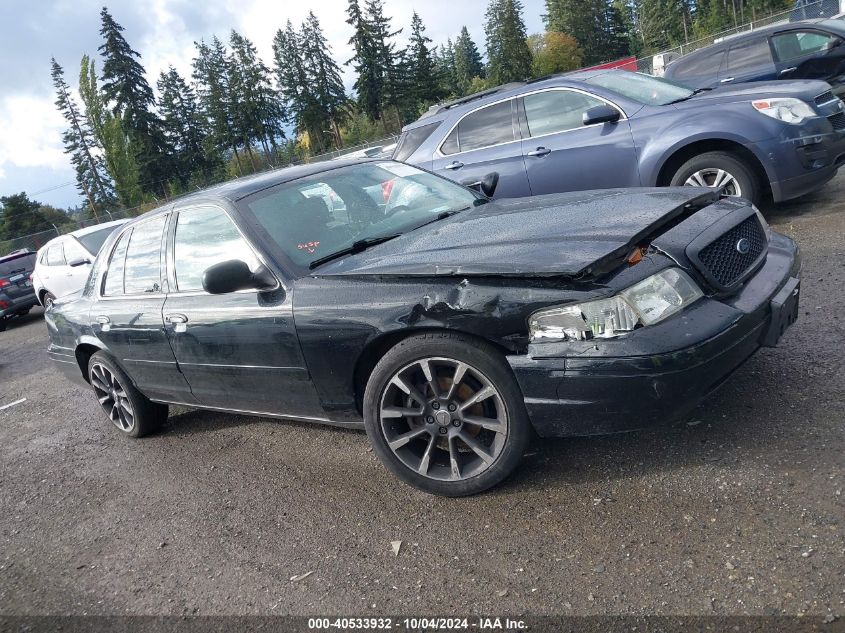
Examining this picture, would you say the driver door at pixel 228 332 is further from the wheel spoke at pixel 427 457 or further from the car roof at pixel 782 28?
the car roof at pixel 782 28

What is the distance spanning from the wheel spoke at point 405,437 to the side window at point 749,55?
396 inches

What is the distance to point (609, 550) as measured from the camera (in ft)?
8.30

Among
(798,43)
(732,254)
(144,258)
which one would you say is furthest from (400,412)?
(798,43)

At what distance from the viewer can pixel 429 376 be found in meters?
2.94

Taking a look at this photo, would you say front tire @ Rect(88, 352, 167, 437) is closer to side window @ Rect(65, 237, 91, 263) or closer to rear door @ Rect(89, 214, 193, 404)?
rear door @ Rect(89, 214, 193, 404)

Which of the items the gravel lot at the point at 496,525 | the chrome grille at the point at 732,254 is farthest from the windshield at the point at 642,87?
the chrome grille at the point at 732,254

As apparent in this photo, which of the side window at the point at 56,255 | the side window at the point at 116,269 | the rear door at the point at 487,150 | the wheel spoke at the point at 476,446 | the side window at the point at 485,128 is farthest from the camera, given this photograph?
the side window at the point at 56,255

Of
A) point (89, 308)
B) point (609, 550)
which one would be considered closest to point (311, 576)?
Result: point (609, 550)

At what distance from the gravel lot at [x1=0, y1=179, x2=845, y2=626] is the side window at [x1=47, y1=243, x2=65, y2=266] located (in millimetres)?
8348

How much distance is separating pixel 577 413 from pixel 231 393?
2132mm

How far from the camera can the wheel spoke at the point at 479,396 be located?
2828 mm

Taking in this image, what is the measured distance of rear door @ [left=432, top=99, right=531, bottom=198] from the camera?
7184mm

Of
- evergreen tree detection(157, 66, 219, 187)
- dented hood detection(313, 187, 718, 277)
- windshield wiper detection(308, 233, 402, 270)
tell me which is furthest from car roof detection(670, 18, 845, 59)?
evergreen tree detection(157, 66, 219, 187)

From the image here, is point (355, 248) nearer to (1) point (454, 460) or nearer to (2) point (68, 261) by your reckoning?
(1) point (454, 460)
